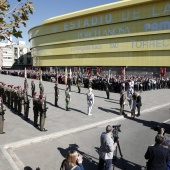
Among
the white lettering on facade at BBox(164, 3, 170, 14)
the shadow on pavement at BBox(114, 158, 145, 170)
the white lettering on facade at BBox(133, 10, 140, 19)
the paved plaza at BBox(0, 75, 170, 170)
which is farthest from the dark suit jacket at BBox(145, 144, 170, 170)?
the white lettering on facade at BBox(133, 10, 140, 19)

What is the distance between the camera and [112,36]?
5362cm

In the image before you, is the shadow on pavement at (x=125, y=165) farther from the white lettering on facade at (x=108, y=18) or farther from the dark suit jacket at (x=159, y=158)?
the white lettering on facade at (x=108, y=18)

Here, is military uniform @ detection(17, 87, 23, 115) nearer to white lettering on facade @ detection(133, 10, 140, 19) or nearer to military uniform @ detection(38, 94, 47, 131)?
military uniform @ detection(38, 94, 47, 131)

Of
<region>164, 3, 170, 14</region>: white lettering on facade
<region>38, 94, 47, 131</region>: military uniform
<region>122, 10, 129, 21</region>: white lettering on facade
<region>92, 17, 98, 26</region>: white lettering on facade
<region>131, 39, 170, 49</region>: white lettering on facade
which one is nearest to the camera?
<region>38, 94, 47, 131</region>: military uniform

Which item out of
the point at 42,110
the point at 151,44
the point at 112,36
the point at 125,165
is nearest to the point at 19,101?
the point at 42,110

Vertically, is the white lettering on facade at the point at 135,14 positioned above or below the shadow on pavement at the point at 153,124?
above

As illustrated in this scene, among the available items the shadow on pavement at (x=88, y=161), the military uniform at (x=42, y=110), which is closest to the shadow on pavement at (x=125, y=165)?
the shadow on pavement at (x=88, y=161)

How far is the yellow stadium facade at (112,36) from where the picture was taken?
4619 centimetres

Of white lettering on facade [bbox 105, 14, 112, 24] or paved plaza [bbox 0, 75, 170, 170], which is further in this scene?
white lettering on facade [bbox 105, 14, 112, 24]

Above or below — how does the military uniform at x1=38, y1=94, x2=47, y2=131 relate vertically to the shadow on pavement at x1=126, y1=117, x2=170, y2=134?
above

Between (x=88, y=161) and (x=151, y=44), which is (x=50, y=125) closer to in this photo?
(x=88, y=161)

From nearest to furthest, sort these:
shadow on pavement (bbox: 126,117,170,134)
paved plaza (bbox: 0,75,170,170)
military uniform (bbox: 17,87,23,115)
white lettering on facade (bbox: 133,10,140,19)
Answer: paved plaza (bbox: 0,75,170,170), shadow on pavement (bbox: 126,117,170,134), military uniform (bbox: 17,87,23,115), white lettering on facade (bbox: 133,10,140,19)

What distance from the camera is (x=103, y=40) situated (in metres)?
56.0

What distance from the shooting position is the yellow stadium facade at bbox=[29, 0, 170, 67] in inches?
1818
